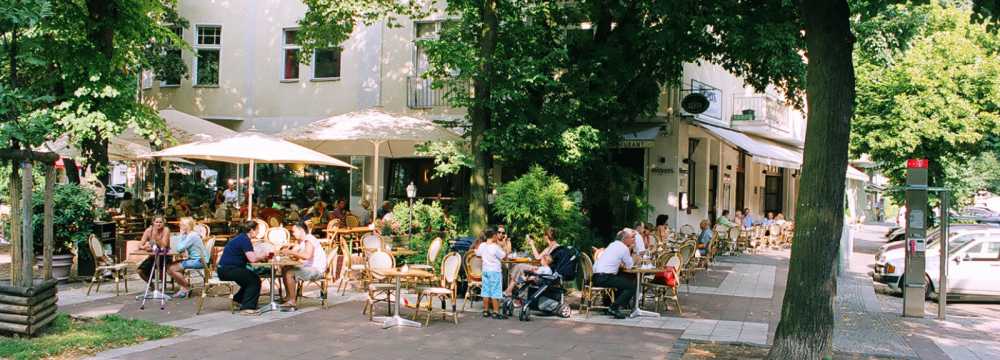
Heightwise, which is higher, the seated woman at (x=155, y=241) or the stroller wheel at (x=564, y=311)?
the seated woman at (x=155, y=241)

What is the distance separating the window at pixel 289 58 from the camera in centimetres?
2128

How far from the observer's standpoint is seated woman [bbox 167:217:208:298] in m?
11.3

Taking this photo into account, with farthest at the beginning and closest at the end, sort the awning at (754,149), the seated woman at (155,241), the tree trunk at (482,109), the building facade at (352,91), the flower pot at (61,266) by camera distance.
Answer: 1. the building facade at (352,91)
2. the awning at (754,149)
3. the tree trunk at (482,109)
4. the flower pot at (61,266)
5. the seated woman at (155,241)

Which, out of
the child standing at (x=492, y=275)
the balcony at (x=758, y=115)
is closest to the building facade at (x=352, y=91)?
the balcony at (x=758, y=115)

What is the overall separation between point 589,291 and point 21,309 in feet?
22.7

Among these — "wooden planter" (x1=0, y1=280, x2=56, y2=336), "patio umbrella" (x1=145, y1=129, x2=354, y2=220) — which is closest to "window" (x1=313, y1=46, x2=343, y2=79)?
"patio umbrella" (x1=145, y1=129, x2=354, y2=220)

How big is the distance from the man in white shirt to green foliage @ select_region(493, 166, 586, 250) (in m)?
1.87

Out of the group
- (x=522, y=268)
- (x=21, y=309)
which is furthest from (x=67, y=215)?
(x=522, y=268)

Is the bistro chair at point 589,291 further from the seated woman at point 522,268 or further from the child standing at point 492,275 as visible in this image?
the child standing at point 492,275

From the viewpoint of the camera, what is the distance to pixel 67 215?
40.9 feet

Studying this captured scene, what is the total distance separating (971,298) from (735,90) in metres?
12.5

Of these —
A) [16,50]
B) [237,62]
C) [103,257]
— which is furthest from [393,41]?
[16,50]

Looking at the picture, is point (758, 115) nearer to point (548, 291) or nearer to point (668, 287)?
point (668, 287)

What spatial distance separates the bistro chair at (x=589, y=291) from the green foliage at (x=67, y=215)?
26.0ft
